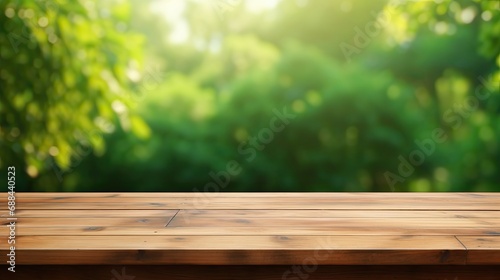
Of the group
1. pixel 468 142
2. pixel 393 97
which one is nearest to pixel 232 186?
pixel 393 97

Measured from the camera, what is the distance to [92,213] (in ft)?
4.46

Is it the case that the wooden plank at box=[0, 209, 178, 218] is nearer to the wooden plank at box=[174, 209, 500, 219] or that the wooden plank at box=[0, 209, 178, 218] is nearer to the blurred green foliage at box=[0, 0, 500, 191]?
the wooden plank at box=[174, 209, 500, 219]

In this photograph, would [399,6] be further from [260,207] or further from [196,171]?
[196,171]

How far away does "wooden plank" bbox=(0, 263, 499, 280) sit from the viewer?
105 cm

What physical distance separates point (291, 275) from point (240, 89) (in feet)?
13.5

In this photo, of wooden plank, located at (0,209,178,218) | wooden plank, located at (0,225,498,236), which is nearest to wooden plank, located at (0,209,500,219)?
wooden plank, located at (0,209,178,218)

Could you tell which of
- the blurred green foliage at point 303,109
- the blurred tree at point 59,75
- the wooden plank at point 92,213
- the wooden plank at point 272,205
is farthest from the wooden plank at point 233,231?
the blurred green foliage at point 303,109

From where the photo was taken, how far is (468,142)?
5012 millimetres

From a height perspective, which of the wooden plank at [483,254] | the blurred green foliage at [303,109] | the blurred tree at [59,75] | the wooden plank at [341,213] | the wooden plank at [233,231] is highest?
the blurred green foliage at [303,109]

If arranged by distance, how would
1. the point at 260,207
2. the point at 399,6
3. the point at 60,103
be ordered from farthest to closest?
the point at 399,6
the point at 60,103
the point at 260,207

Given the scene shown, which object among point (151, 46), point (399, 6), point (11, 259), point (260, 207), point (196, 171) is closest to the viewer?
point (11, 259)

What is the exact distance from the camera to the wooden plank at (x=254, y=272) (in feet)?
3.46

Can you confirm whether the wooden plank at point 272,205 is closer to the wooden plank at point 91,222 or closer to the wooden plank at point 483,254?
the wooden plank at point 91,222

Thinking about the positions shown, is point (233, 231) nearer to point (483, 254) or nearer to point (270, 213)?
point (270, 213)
